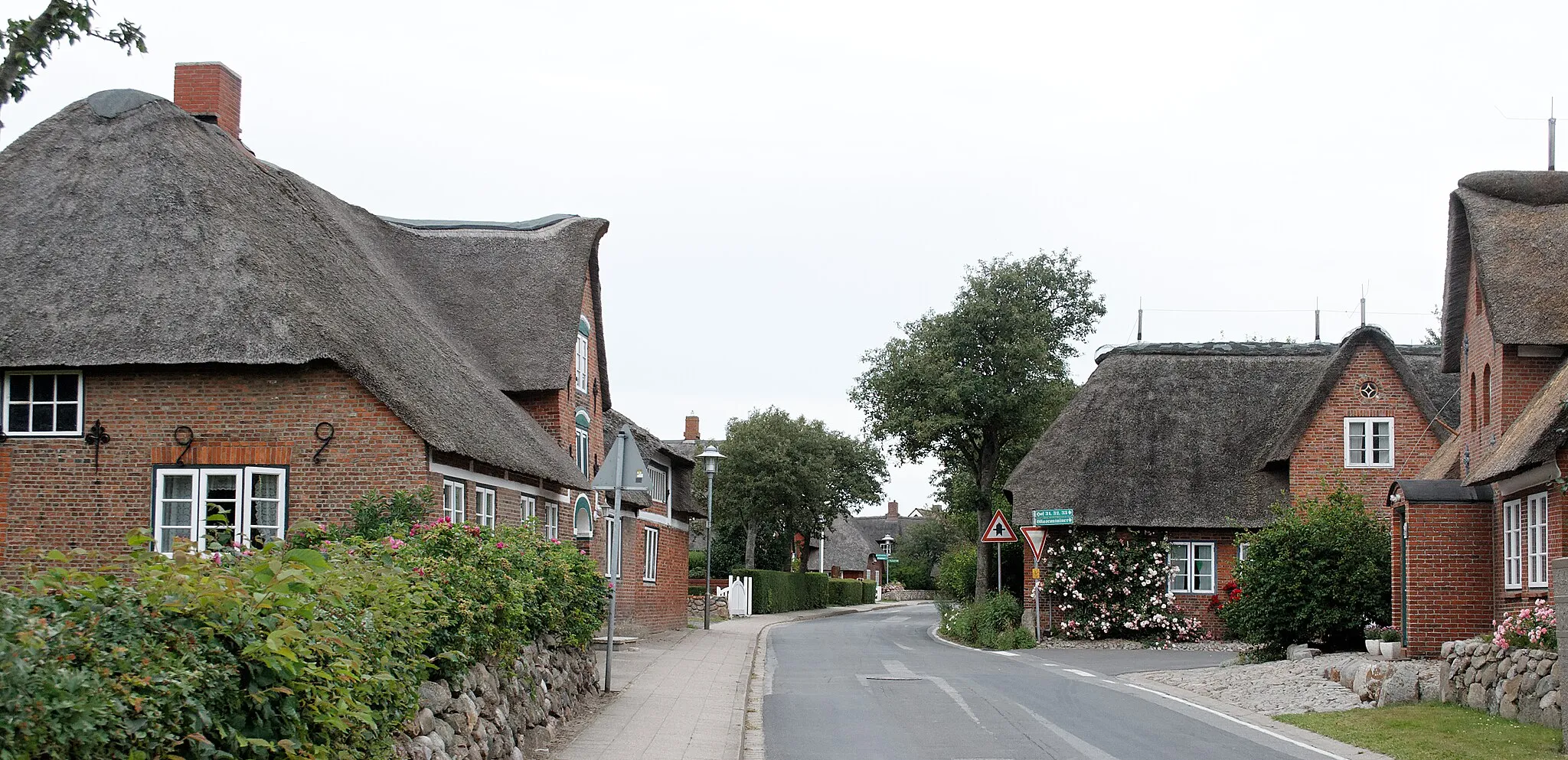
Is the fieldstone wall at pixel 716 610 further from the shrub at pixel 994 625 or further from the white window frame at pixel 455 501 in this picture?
the white window frame at pixel 455 501

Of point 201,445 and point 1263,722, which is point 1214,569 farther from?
point 201,445

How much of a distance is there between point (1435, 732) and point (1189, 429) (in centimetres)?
2158

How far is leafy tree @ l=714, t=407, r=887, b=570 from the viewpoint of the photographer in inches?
2489

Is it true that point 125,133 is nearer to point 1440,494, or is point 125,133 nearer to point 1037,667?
point 1037,667

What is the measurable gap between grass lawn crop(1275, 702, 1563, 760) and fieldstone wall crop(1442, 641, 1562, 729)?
137mm

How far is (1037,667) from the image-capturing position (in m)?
24.1

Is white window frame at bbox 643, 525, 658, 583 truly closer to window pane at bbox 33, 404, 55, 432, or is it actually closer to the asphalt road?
the asphalt road

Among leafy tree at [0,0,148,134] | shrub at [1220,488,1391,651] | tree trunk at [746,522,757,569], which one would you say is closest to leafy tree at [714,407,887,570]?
tree trunk at [746,522,757,569]

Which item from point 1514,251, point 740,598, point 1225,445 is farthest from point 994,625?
point 740,598

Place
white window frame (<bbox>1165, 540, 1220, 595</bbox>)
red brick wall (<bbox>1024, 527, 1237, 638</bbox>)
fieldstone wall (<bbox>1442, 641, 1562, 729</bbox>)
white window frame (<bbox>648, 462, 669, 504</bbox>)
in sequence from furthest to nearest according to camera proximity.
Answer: white window frame (<bbox>648, 462, 669, 504</bbox>) < white window frame (<bbox>1165, 540, 1220, 595</bbox>) < red brick wall (<bbox>1024, 527, 1237, 638</bbox>) < fieldstone wall (<bbox>1442, 641, 1562, 729</bbox>)

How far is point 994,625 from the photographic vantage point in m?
33.8

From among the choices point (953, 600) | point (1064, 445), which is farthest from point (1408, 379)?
point (953, 600)

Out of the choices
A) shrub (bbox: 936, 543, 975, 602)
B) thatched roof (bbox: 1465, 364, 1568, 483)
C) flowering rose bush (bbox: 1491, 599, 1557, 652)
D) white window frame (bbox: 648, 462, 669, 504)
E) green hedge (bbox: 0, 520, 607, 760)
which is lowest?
shrub (bbox: 936, 543, 975, 602)

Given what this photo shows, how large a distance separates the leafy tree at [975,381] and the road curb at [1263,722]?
20.0 m
